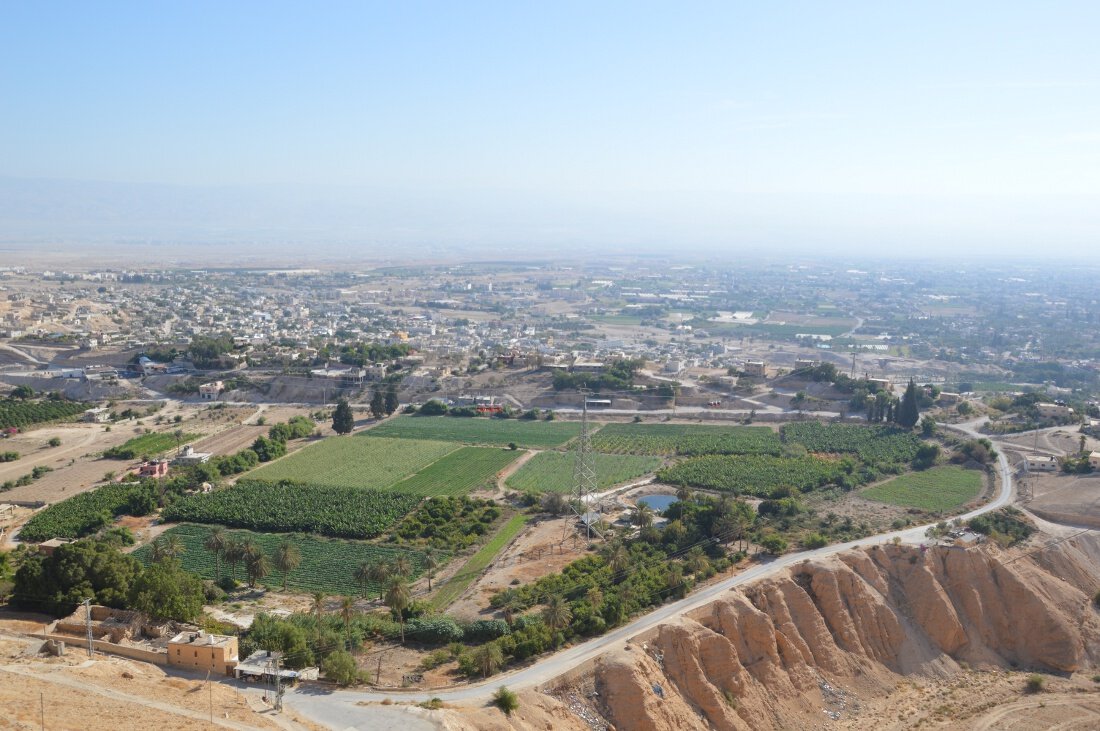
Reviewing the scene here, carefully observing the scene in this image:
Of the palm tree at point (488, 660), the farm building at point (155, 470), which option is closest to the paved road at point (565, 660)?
the palm tree at point (488, 660)

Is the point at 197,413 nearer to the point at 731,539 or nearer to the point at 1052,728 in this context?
the point at 731,539

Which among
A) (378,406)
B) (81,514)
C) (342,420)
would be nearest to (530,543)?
(81,514)

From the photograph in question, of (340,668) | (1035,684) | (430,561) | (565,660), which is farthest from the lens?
(430,561)

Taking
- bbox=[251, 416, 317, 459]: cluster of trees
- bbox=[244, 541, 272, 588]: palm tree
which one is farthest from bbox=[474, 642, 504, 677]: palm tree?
bbox=[251, 416, 317, 459]: cluster of trees

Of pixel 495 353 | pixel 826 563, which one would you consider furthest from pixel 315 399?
pixel 826 563

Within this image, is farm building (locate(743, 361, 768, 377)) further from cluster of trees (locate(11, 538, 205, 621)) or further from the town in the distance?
cluster of trees (locate(11, 538, 205, 621))

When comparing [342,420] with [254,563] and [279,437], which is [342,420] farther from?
[254,563]

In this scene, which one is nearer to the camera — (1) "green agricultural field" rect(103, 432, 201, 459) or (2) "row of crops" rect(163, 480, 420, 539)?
(2) "row of crops" rect(163, 480, 420, 539)
